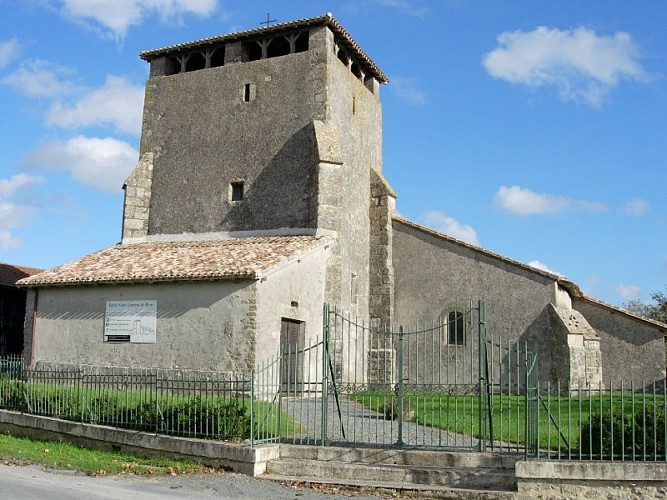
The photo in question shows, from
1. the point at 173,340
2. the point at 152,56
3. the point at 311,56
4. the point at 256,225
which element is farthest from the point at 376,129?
the point at 173,340

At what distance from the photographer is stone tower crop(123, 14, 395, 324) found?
2231 cm

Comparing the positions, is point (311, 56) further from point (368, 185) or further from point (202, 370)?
point (202, 370)

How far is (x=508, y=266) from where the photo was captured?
2180 cm

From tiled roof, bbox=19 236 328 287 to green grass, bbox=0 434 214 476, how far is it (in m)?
5.87

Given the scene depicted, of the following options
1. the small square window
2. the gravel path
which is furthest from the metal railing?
the small square window

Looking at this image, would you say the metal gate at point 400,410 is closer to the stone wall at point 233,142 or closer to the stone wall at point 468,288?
the stone wall at point 468,288

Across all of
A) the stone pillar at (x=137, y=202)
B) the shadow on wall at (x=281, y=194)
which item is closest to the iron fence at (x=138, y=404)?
the shadow on wall at (x=281, y=194)

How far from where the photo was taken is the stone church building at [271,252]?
1864 centimetres

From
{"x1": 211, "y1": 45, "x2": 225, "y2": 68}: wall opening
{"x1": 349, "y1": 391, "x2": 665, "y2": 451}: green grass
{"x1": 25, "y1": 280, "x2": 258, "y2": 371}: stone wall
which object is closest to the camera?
{"x1": 349, "y1": 391, "x2": 665, "y2": 451}: green grass

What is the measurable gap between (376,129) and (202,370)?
12.5 m

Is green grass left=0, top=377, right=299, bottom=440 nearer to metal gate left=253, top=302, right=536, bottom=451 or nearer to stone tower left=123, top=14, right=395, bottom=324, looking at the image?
metal gate left=253, top=302, right=536, bottom=451

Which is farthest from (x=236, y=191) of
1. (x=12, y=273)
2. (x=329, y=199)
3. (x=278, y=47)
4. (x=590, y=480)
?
(x=590, y=480)

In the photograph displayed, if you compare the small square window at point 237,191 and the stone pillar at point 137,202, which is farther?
the stone pillar at point 137,202

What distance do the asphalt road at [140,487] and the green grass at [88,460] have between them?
307 mm
